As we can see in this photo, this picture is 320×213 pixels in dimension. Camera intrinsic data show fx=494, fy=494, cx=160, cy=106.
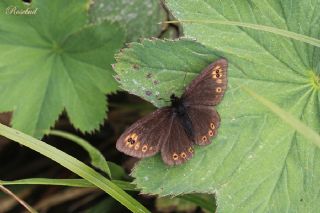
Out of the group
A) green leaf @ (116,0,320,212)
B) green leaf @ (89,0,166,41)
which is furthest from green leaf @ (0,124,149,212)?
green leaf @ (89,0,166,41)

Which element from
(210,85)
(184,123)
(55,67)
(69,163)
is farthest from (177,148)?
(55,67)

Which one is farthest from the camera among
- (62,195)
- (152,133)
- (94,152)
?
(62,195)

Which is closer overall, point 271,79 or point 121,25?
point 271,79

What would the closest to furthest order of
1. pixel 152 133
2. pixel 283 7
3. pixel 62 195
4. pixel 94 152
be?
pixel 152 133
pixel 283 7
pixel 94 152
pixel 62 195

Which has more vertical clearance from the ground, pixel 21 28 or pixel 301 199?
pixel 21 28

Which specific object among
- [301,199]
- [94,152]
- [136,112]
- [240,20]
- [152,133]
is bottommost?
[301,199]

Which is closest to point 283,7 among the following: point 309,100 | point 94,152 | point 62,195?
point 309,100

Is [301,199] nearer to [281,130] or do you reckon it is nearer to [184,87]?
[281,130]

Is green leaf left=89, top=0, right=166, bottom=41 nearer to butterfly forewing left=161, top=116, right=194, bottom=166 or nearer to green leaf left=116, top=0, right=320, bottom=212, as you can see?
green leaf left=116, top=0, right=320, bottom=212
